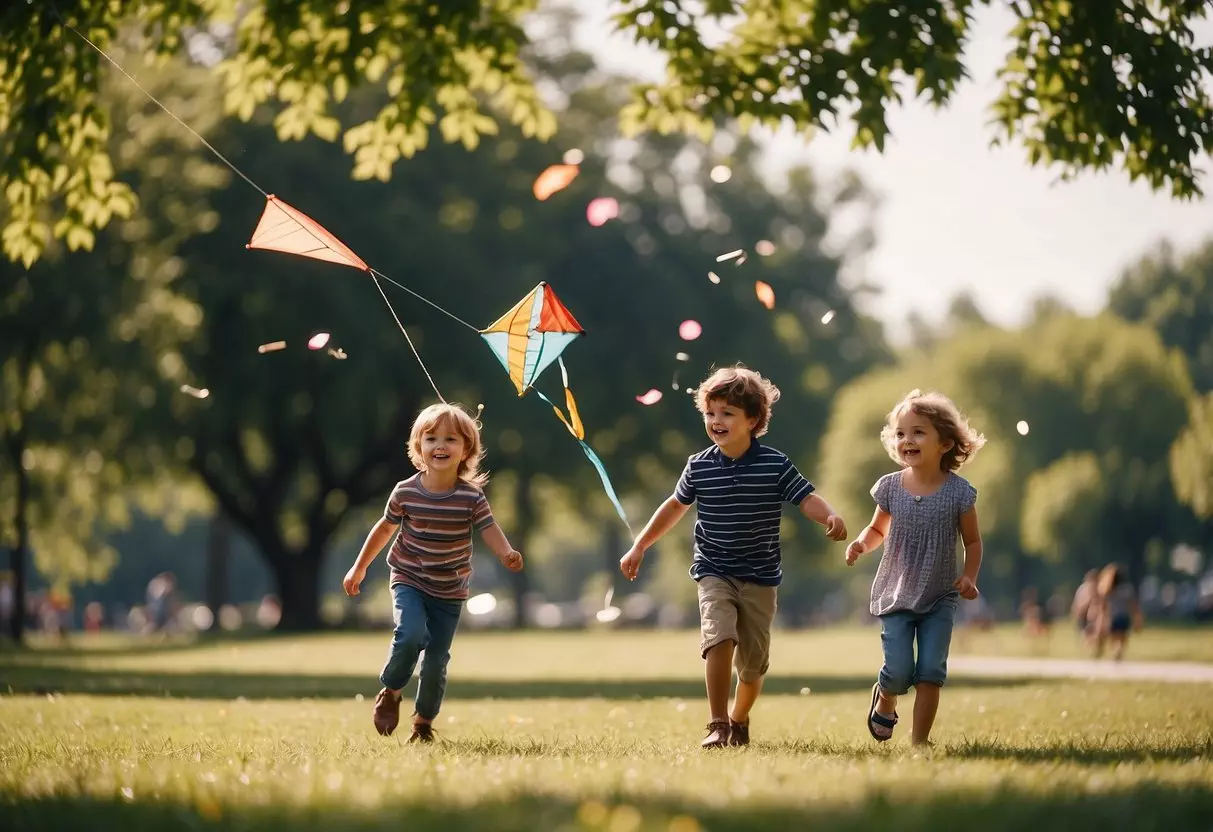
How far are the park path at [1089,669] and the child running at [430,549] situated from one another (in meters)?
10.7

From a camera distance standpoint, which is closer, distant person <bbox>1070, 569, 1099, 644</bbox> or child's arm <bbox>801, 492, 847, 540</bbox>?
child's arm <bbox>801, 492, 847, 540</bbox>

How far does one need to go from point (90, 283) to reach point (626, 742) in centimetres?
2246

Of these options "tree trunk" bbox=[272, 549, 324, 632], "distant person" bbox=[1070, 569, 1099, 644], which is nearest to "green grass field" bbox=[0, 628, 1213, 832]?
"distant person" bbox=[1070, 569, 1099, 644]

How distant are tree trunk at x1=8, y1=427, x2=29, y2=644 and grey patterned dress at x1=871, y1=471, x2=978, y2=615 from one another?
2587cm

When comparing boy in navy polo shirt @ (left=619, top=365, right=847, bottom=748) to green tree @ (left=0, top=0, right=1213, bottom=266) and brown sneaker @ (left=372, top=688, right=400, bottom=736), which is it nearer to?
brown sneaker @ (left=372, top=688, right=400, bottom=736)

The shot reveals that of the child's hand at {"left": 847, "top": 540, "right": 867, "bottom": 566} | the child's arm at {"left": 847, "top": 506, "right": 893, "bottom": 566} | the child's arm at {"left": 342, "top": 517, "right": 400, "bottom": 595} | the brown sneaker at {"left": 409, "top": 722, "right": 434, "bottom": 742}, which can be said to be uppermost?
the child's arm at {"left": 847, "top": 506, "right": 893, "bottom": 566}

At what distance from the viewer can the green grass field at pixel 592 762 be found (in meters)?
4.93

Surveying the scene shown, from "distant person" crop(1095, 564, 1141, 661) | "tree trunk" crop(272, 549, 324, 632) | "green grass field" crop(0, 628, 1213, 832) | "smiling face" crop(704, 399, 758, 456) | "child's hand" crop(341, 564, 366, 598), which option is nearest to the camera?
"green grass field" crop(0, 628, 1213, 832)

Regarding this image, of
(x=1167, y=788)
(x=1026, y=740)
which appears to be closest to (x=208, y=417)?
(x=1026, y=740)

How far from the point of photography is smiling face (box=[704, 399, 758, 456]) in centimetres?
809

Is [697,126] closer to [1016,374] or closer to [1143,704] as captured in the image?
[1143,704]

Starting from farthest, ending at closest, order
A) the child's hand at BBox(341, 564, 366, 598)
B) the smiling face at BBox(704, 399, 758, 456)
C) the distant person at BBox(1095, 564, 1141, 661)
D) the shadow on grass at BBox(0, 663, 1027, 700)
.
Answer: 1. the distant person at BBox(1095, 564, 1141, 661)
2. the shadow on grass at BBox(0, 663, 1027, 700)
3. the child's hand at BBox(341, 564, 366, 598)
4. the smiling face at BBox(704, 399, 758, 456)

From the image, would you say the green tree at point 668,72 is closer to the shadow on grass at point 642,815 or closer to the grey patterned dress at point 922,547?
the grey patterned dress at point 922,547

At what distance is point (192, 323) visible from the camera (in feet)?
101
